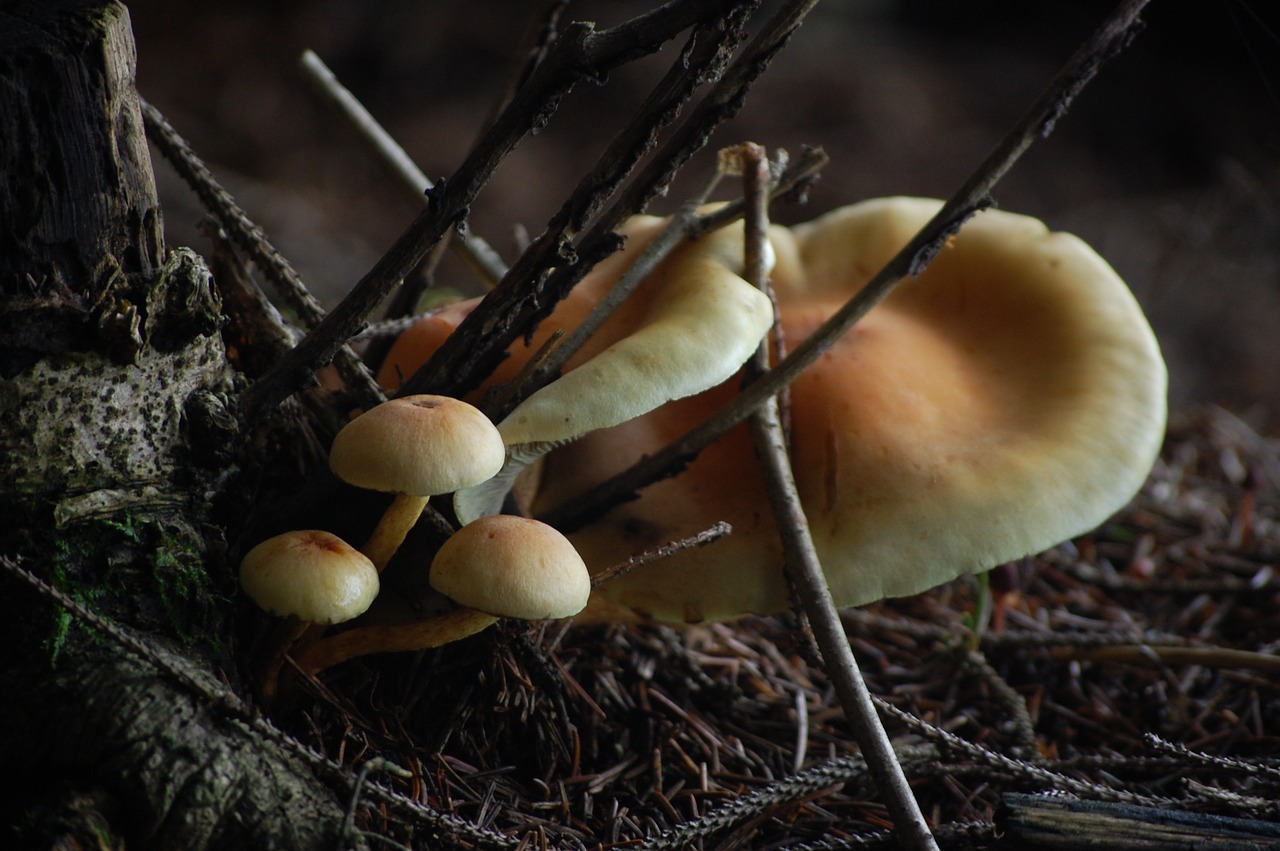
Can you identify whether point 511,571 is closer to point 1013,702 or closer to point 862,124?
point 1013,702

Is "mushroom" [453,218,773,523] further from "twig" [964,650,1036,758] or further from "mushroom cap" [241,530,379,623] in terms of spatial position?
"twig" [964,650,1036,758]

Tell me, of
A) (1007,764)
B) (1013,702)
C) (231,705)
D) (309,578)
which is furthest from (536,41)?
(1013,702)

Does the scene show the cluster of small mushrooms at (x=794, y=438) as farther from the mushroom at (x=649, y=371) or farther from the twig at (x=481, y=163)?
the twig at (x=481, y=163)

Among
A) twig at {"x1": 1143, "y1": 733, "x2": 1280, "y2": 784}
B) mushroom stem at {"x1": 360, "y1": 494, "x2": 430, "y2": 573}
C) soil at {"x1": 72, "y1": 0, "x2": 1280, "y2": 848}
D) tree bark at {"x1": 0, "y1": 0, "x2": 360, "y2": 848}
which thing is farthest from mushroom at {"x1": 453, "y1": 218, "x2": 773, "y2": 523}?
twig at {"x1": 1143, "y1": 733, "x2": 1280, "y2": 784}

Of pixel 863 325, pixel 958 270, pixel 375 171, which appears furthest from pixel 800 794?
pixel 375 171

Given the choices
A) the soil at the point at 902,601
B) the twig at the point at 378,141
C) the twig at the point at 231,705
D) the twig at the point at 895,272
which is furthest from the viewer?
the twig at the point at 378,141

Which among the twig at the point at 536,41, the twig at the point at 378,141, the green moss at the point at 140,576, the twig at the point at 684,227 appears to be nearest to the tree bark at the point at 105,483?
the green moss at the point at 140,576

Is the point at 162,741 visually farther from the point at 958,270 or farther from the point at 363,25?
the point at 363,25
